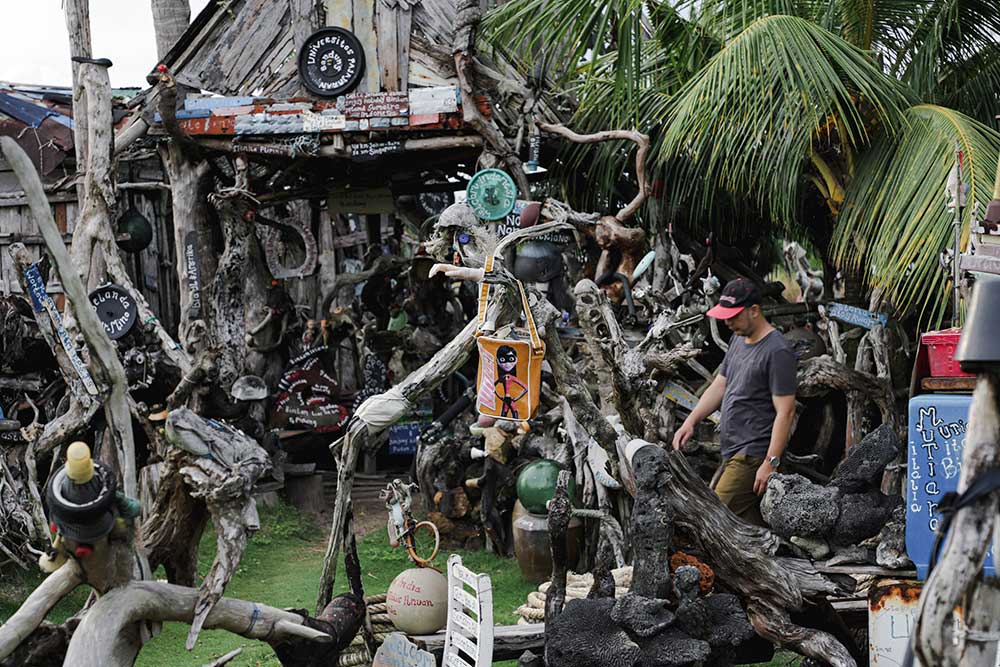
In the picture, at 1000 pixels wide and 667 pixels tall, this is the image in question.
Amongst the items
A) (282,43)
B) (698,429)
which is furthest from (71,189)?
(698,429)

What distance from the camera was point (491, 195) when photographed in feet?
25.7

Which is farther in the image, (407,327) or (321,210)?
(321,210)

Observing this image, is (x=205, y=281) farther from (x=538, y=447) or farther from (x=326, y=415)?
(x=538, y=447)

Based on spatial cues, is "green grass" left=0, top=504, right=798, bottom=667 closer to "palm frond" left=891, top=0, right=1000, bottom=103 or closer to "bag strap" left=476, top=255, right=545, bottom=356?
"bag strap" left=476, top=255, right=545, bottom=356

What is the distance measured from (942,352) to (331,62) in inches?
283

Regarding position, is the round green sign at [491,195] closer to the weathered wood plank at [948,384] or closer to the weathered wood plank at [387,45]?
the weathered wood plank at [387,45]

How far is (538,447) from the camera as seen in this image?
8.99 m

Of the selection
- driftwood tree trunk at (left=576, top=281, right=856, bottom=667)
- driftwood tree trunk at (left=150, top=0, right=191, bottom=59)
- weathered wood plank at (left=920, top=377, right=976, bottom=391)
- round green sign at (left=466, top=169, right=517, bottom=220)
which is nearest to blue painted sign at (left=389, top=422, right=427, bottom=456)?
round green sign at (left=466, top=169, right=517, bottom=220)

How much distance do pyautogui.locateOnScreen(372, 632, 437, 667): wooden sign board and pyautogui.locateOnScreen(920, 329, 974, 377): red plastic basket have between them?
2568 millimetres

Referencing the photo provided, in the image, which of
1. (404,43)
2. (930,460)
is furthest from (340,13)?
(930,460)

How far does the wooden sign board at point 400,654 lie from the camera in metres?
5.15

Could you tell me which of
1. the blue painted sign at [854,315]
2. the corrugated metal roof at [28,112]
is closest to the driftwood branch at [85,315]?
the blue painted sign at [854,315]

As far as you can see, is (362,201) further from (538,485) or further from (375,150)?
(538,485)

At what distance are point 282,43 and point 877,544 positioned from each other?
7.78 meters
